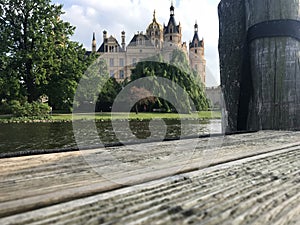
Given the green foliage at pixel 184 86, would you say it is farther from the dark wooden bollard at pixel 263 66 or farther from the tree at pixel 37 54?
the tree at pixel 37 54

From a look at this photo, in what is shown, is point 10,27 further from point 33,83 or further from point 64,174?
point 64,174

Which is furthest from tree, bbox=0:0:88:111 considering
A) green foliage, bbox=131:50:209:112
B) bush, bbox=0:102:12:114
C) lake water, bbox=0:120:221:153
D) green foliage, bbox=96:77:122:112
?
green foliage, bbox=131:50:209:112

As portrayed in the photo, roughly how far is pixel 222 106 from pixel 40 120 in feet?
48.3

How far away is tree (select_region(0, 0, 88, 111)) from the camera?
54.2 ft

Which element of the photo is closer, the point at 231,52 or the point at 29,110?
the point at 231,52

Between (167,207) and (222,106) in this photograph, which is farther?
(222,106)

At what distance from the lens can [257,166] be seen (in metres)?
0.77

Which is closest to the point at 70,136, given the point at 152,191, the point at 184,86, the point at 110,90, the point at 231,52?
the point at 110,90

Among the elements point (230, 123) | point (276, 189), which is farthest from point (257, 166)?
point (230, 123)

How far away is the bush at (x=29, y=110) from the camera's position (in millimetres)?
15469

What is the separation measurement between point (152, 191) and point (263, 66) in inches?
70.9

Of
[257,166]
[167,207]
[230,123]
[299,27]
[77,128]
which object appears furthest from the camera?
[77,128]

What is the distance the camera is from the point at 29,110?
1587 cm

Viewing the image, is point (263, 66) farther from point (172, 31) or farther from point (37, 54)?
point (172, 31)
